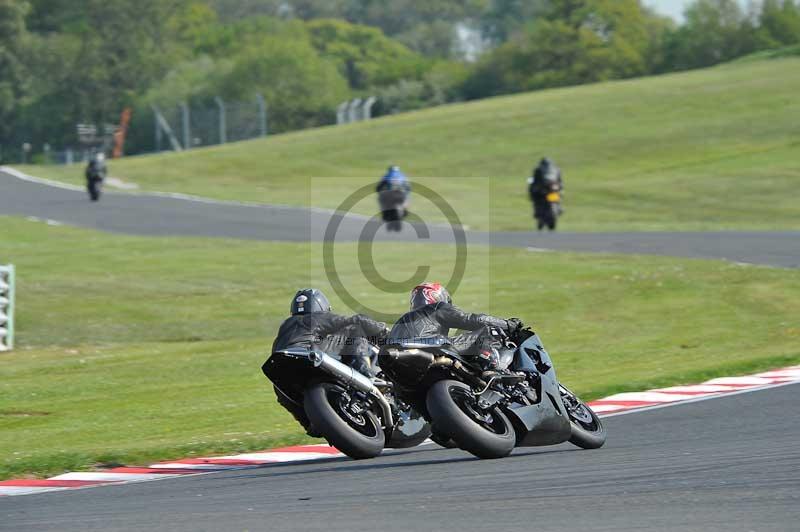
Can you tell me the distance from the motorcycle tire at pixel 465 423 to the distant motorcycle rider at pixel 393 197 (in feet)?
85.5

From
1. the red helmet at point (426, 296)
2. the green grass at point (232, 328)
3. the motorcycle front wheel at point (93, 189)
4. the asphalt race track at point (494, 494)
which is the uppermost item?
the motorcycle front wheel at point (93, 189)

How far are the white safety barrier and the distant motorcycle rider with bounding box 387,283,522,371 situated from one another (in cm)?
1050

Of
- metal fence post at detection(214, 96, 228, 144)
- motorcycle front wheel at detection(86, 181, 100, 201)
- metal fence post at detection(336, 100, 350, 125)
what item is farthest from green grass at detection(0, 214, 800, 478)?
metal fence post at detection(336, 100, 350, 125)

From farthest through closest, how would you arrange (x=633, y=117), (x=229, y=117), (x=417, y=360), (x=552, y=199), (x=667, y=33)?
(x=667, y=33) < (x=229, y=117) < (x=633, y=117) < (x=552, y=199) < (x=417, y=360)

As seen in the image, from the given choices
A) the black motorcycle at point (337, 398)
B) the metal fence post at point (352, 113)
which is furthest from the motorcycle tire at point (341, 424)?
the metal fence post at point (352, 113)

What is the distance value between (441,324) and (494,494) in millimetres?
2149

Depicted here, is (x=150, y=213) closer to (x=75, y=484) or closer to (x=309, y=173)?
(x=309, y=173)

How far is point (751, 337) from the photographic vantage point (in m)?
18.5

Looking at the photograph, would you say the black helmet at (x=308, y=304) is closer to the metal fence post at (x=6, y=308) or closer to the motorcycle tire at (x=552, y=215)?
the metal fence post at (x=6, y=308)

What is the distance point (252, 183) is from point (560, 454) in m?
50.1

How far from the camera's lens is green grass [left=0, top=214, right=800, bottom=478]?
43.0 ft

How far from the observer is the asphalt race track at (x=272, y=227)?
29062mm

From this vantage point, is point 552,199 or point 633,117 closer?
point 552,199

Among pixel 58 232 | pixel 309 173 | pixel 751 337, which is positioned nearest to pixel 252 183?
pixel 309 173
